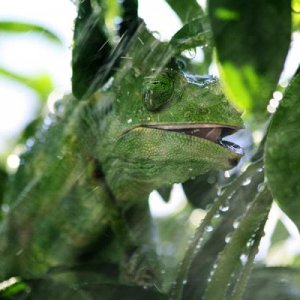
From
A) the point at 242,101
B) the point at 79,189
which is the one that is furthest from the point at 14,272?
the point at 242,101

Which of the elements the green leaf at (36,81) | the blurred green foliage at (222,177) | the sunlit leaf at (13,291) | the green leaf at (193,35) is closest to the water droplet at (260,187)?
the blurred green foliage at (222,177)

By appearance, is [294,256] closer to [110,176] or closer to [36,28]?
[110,176]

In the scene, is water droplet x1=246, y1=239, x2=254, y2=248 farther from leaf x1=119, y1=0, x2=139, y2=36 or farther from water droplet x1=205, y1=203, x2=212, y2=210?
leaf x1=119, y1=0, x2=139, y2=36

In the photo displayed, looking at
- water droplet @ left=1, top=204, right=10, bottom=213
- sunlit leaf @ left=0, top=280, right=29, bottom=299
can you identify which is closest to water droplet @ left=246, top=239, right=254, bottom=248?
sunlit leaf @ left=0, top=280, right=29, bottom=299

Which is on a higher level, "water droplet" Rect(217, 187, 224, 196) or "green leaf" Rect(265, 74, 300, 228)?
"green leaf" Rect(265, 74, 300, 228)

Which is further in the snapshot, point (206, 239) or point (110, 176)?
point (110, 176)

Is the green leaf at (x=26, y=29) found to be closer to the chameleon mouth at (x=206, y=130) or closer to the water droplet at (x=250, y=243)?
the chameleon mouth at (x=206, y=130)

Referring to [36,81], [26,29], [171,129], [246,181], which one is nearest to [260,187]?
[246,181]
